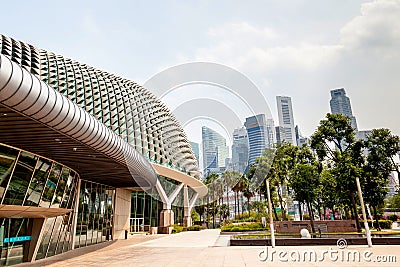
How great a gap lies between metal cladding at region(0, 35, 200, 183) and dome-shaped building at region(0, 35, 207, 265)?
0.14 feet

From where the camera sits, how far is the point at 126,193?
3469cm

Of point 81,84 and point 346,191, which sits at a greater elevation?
point 81,84

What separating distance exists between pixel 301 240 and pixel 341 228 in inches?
395

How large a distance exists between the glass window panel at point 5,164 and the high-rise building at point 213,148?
1959 cm

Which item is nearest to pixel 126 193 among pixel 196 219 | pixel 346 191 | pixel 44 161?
pixel 44 161

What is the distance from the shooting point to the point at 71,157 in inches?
570

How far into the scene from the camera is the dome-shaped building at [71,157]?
28.0ft

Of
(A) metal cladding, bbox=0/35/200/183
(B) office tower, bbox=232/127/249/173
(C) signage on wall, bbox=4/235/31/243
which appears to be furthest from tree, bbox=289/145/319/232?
(C) signage on wall, bbox=4/235/31/243

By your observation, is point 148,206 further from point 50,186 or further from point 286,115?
point 286,115

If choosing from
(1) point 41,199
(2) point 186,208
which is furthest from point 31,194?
(2) point 186,208

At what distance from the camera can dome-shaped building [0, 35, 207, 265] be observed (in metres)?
8.54

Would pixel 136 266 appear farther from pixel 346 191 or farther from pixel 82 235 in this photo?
pixel 346 191

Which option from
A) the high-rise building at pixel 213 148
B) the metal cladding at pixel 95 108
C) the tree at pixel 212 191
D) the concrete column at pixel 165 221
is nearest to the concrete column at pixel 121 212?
the concrete column at pixel 165 221

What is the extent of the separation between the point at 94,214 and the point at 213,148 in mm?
13788
